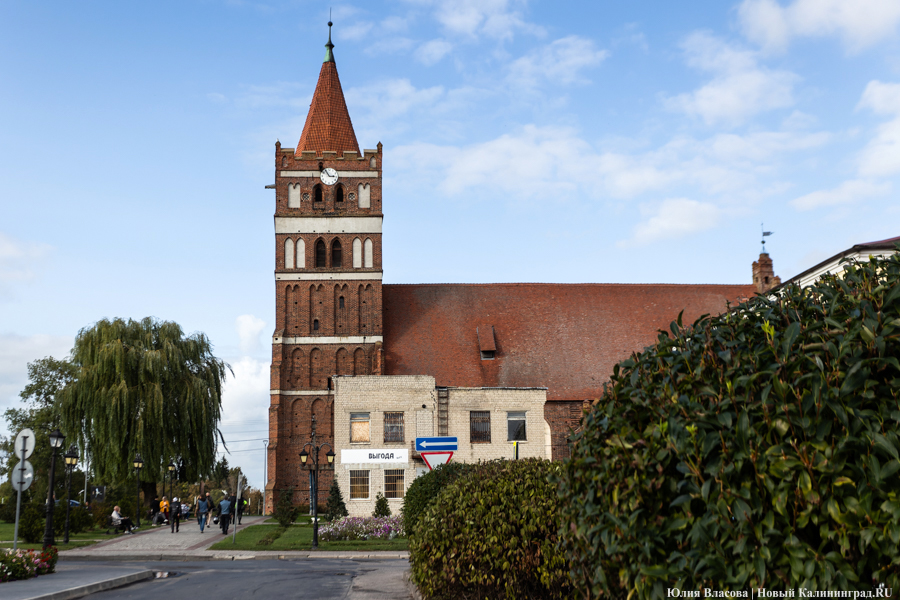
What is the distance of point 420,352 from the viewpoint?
41562 millimetres

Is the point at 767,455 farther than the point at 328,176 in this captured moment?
No

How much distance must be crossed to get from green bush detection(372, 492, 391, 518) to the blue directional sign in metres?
19.3

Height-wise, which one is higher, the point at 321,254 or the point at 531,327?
the point at 321,254

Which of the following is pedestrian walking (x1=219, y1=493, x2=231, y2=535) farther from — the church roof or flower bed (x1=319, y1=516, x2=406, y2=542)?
the church roof

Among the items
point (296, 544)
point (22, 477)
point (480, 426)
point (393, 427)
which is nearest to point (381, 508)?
point (393, 427)

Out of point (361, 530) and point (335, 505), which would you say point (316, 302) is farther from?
point (361, 530)

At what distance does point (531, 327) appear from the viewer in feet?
140

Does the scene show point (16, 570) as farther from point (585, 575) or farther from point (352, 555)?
point (585, 575)

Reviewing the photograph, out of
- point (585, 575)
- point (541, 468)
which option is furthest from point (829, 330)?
point (541, 468)

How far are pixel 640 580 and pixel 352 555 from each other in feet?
64.5

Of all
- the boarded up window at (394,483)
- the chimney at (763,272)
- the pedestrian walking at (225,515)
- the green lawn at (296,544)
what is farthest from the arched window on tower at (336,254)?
the chimney at (763,272)

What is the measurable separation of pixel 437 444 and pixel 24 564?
29.4ft

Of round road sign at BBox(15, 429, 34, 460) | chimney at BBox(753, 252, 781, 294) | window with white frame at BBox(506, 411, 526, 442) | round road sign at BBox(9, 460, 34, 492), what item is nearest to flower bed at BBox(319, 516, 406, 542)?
window with white frame at BBox(506, 411, 526, 442)

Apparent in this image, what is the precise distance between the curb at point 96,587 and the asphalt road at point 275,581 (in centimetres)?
24
